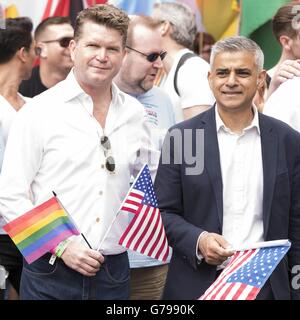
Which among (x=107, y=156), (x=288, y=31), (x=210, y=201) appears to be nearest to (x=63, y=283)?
(x=107, y=156)

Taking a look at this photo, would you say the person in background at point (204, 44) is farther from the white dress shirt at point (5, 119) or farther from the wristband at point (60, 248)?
the wristband at point (60, 248)

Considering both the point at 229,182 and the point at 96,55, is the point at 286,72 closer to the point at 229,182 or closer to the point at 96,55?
the point at 229,182

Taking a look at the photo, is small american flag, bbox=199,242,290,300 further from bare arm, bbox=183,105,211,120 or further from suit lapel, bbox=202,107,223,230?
bare arm, bbox=183,105,211,120

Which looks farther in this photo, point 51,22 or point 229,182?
point 51,22

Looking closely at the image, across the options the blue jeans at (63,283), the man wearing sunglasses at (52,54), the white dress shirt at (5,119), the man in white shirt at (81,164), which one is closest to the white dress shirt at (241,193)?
the man in white shirt at (81,164)

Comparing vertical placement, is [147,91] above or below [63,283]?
above

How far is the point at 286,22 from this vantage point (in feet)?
18.4

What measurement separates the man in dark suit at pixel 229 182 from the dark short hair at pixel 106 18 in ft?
1.62

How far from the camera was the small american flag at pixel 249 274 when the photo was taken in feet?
13.2

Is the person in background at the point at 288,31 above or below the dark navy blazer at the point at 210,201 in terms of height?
above

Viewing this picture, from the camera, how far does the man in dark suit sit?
14.3 ft

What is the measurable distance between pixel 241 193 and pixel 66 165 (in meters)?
0.84

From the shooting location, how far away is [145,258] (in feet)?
17.2

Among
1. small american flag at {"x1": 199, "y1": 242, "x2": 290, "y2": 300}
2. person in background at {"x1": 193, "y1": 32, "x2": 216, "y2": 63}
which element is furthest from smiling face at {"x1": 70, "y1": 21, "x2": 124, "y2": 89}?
person in background at {"x1": 193, "y1": 32, "x2": 216, "y2": 63}
